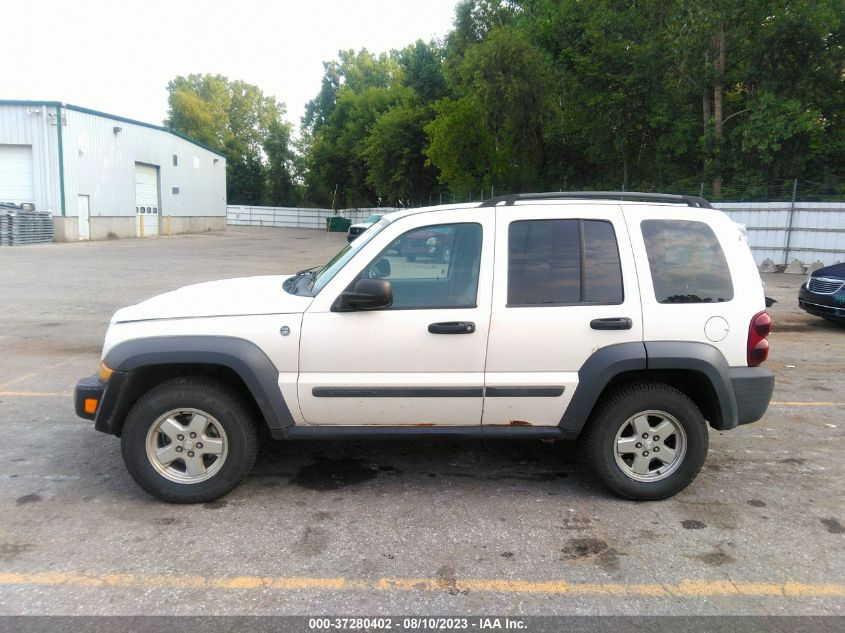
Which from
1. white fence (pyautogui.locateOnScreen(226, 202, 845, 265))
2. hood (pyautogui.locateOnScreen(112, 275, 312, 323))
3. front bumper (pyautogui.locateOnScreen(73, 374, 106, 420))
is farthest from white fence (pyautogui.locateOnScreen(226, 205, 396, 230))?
front bumper (pyautogui.locateOnScreen(73, 374, 106, 420))

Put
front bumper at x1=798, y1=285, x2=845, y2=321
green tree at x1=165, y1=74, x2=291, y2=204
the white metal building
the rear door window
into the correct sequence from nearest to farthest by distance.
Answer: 1. the rear door window
2. front bumper at x1=798, y1=285, x2=845, y2=321
3. the white metal building
4. green tree at x1=165, y1=74, x2=291, y2=204

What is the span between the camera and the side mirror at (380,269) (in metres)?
4.29

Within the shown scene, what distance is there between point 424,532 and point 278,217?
63820 mm

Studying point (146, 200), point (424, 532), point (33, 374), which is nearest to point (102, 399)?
point (424, 532)

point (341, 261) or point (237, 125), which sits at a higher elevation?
point (237, 125)

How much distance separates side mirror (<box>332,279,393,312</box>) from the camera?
13.2 ft

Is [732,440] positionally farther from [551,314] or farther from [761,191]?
[761,191]

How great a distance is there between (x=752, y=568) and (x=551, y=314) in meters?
1.74

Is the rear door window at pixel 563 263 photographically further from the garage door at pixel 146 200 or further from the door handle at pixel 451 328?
the garage door at pixel 146 200

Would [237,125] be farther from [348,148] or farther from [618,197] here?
[618,197]

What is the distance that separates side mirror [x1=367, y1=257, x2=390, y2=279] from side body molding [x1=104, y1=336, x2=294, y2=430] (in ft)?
2.70

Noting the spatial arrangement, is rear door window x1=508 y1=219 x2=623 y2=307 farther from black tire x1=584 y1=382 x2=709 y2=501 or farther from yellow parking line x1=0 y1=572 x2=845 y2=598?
yellow parking line x1=0 y1=572 x2=845 y2=598

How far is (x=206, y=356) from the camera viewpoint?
405cm

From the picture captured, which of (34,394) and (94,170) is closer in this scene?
(34,394)
